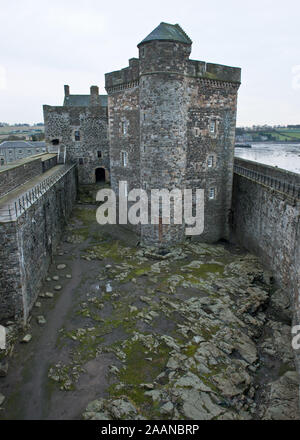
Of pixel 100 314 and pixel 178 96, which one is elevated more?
pixel 178 96

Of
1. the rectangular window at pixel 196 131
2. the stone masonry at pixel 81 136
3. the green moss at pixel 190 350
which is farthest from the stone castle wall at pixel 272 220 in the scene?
the stone masonry at pixel 81 136

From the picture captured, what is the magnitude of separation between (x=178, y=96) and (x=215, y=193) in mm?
7057

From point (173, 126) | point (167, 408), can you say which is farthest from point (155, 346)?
point (173, 126)

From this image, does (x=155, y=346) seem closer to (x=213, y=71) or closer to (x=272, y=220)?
(x=272, y=220)

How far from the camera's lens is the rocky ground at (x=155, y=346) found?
9453 millimetres

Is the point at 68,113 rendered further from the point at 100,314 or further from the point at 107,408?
the point at 107,408

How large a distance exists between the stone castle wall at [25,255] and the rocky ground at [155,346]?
0.94 m

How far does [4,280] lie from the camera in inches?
479

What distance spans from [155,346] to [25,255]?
250 inches

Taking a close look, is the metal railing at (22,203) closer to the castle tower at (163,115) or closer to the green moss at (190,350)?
the castle tower at (163,115)

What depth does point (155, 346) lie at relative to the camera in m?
11.7

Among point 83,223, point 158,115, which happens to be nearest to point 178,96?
point 158,115

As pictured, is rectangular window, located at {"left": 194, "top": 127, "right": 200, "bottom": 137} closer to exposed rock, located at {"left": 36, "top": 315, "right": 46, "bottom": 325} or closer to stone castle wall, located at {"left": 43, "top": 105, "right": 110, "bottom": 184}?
exposed rock, located at {"left": 36, "top": 315, "right": 46, "bottom": 325}

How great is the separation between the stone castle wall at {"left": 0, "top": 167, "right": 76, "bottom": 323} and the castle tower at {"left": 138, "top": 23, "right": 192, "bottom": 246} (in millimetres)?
6076
